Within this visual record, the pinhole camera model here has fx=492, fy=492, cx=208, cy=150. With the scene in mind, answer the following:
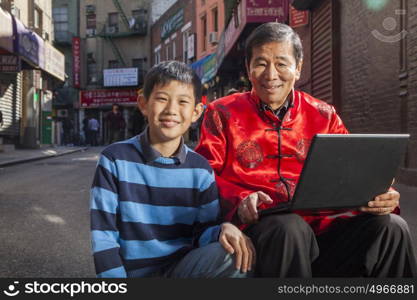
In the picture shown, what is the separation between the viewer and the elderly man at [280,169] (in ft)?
6.05

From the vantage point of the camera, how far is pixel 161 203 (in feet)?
6.42

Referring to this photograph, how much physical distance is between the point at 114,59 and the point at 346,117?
32.9 metres

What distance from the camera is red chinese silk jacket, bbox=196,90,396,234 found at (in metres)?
2.19

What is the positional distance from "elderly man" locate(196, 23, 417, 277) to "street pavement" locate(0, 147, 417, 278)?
166cm

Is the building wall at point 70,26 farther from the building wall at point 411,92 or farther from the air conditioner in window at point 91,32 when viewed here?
the building wall at point 411,92

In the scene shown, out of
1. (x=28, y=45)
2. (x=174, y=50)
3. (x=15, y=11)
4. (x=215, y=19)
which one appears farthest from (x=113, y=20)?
(x=28, y=45)

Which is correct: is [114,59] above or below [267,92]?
above

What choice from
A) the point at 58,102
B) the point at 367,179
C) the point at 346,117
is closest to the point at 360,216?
the point at 367,179

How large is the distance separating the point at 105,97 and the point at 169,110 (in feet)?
126

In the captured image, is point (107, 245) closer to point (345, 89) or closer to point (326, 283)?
point (326, 283)

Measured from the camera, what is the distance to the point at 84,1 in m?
39.8

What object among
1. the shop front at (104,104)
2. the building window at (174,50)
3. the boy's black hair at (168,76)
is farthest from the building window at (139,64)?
the boy's black hair at (168,76)

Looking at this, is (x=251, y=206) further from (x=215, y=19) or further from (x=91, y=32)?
(x=91, y=32)

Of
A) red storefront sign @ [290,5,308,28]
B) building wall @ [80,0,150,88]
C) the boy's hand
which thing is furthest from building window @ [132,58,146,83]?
the boy's hand
